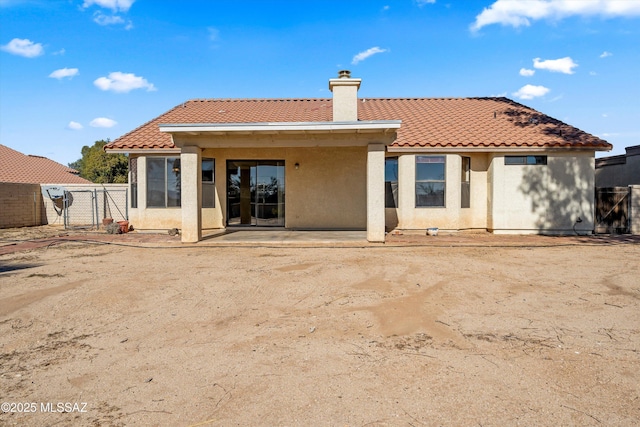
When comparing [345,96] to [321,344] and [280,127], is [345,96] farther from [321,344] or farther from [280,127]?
[321,344]

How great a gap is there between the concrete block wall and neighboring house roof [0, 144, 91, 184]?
6.82 m

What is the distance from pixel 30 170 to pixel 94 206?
12401mm

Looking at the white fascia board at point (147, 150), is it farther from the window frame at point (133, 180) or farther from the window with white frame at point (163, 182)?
the window frame at point (133, 180)

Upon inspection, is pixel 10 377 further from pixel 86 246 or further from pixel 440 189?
pixel 440 189

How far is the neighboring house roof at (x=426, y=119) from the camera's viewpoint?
13.0m

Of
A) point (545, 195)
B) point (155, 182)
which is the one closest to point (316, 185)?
point (155, 182)

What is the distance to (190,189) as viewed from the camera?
10961 millimetres

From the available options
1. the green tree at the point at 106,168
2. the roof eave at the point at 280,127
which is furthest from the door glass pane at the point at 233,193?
the green tree at the point at 106,168

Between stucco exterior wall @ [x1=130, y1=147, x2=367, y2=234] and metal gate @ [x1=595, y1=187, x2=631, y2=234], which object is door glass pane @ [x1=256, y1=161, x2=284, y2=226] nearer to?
stucco exterior wall @ [x1=130, y1=147, x2=367, y2=234]

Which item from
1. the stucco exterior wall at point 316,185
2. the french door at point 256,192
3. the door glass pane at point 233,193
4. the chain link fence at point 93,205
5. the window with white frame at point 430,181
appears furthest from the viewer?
the chain link fence at point 93,205

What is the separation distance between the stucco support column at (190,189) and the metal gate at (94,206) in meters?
7.91

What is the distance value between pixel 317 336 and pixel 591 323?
3292 mm

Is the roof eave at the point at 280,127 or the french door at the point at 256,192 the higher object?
the roof eave at the point at 280,127

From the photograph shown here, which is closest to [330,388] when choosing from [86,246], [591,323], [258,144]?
[591,323]
